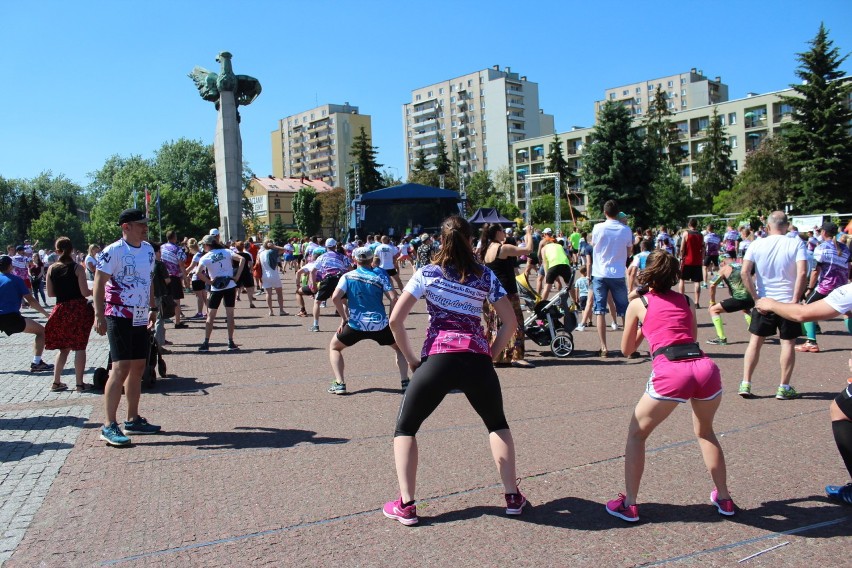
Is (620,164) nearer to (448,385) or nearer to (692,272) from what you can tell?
(692,272)

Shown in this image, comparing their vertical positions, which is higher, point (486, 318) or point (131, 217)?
point (131, 217)

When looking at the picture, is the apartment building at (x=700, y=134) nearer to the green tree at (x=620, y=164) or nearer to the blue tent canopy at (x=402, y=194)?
the green tree at (x=620, y=164)

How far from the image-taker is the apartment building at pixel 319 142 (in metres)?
148

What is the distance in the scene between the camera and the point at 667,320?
4.17 metres

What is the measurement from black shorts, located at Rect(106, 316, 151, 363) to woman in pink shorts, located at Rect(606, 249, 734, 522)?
13.4ft

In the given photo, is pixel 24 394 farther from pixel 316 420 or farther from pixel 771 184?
pixel 771 184

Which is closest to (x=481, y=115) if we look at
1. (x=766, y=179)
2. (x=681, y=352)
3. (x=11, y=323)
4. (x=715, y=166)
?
(x=715, y=166)

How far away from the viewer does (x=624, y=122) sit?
5341cm

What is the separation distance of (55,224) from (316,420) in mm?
101124

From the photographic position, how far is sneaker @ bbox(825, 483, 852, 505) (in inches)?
172

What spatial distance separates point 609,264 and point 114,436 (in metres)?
6.64

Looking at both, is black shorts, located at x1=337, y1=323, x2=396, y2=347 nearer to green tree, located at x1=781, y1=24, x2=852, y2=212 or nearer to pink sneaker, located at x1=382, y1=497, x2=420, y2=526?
pink sneaker, located at x1=382, y1=497, x2=420, y2=526

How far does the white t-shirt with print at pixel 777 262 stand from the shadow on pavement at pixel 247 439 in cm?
459

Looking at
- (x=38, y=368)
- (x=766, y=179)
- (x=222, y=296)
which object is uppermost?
(x=766, y=179)
